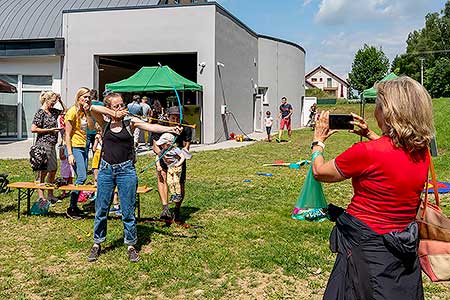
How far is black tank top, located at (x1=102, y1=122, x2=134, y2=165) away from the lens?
5.07 metres

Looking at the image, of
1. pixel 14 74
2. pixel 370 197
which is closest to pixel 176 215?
pixel 370 197

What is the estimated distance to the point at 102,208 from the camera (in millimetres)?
5152

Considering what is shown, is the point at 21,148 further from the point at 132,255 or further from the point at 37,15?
the point at 132,255

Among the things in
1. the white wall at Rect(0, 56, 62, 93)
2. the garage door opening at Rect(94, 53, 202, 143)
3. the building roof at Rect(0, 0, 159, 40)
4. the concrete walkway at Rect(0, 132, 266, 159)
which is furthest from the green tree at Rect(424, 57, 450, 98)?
the white wall at Rect(0, 56, 62, 93)

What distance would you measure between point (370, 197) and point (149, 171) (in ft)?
30.7

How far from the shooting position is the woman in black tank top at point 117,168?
508 cm

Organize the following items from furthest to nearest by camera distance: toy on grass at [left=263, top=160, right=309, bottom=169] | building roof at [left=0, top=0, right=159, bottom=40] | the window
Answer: building roof at [left=0, top=0, right=159, bottom=40] < the window < toy on grass at [left=263, top=160, right=309, bottom=169]

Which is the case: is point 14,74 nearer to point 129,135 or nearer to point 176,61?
point 176,61

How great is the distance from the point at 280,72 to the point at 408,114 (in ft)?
91.2

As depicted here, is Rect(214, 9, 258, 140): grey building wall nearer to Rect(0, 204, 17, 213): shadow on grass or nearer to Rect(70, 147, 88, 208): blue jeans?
Rect(0, 204, 17, 213): shadow on grass

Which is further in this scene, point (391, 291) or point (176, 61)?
point (176, 61)

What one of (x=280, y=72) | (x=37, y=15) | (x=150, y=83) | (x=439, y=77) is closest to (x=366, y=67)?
(x=439, y=77)

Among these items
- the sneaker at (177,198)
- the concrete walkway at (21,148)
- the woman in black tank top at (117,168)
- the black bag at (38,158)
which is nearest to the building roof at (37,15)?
the concrete walkway at (21,148)

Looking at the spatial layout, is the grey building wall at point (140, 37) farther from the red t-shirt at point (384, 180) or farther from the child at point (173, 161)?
the red t-shirt at point (384, 180)
